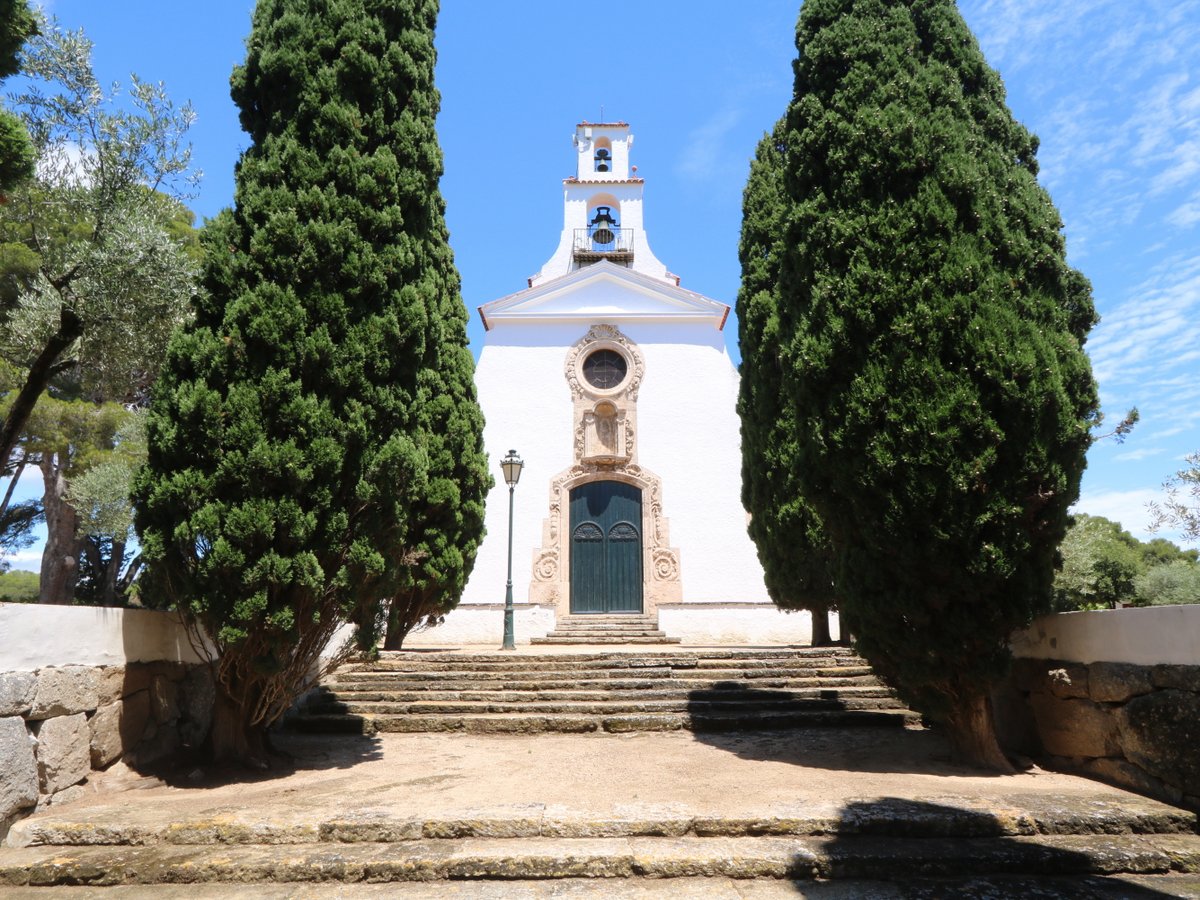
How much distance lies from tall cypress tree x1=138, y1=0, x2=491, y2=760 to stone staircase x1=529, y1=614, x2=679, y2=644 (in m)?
6.78

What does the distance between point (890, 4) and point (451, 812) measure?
6.62 m

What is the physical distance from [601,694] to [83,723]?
14.4ft

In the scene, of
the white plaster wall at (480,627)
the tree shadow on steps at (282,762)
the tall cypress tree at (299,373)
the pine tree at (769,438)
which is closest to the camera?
the tall cypress tree at (299,373)

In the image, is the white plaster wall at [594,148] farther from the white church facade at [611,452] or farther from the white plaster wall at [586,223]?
the white church facade at [611,452]

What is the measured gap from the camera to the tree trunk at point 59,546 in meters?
13.9

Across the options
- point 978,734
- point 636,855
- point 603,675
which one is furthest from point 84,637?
point 978,734

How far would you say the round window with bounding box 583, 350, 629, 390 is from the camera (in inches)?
607

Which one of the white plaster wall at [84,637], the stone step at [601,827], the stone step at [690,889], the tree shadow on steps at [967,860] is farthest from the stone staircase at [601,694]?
the stone step at [690,889]

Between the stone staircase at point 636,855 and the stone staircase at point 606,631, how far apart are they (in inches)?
333

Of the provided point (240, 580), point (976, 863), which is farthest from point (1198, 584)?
point (240, 580)

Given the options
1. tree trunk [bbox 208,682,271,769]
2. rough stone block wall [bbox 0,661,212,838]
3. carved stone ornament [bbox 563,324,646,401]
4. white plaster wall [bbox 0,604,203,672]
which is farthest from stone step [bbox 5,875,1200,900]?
carved stone ornament [bbox 563,324,646,401]

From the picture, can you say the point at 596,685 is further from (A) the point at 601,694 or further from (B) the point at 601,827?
(B) the point at 601,827

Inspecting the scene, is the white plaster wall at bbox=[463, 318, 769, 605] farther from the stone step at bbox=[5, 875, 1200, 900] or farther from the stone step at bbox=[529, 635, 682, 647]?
the stone step at bbox=[5, 875, 1200, 900]

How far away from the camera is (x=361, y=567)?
5.11 metres
